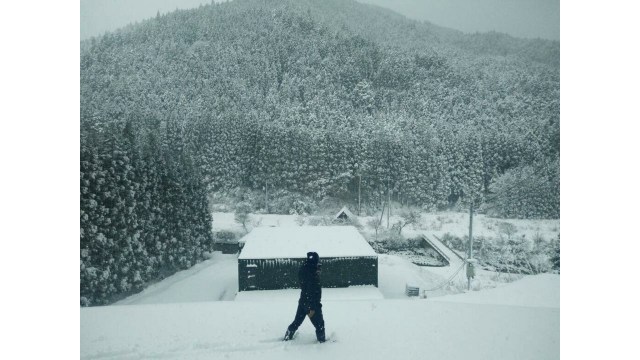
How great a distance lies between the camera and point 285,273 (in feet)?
18.3

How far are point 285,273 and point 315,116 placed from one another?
93.9 inches

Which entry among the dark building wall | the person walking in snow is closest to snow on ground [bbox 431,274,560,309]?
the dark building wall

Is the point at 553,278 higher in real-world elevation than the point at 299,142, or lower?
lower

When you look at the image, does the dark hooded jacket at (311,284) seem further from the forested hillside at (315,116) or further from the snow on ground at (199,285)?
the forested hillside at (315,116)

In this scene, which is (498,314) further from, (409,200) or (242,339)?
(242,339)

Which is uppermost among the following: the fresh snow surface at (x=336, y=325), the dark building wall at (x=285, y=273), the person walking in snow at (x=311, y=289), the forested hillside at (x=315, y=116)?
the forested hillside at (x=315, y=116)

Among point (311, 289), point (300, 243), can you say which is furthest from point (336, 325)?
point (300, 243)

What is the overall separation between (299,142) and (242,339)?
310cm

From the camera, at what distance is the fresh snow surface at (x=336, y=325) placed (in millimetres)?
3811

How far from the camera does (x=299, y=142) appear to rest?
20.0ft

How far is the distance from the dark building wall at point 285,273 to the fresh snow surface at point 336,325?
11 centimetres

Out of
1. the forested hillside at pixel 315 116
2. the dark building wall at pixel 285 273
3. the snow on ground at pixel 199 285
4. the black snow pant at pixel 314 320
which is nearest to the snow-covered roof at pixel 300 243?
the dark building wall at pixel 285 273

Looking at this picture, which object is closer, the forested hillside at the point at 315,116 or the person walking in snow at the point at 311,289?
the person walking in snow at the point at 311,289
